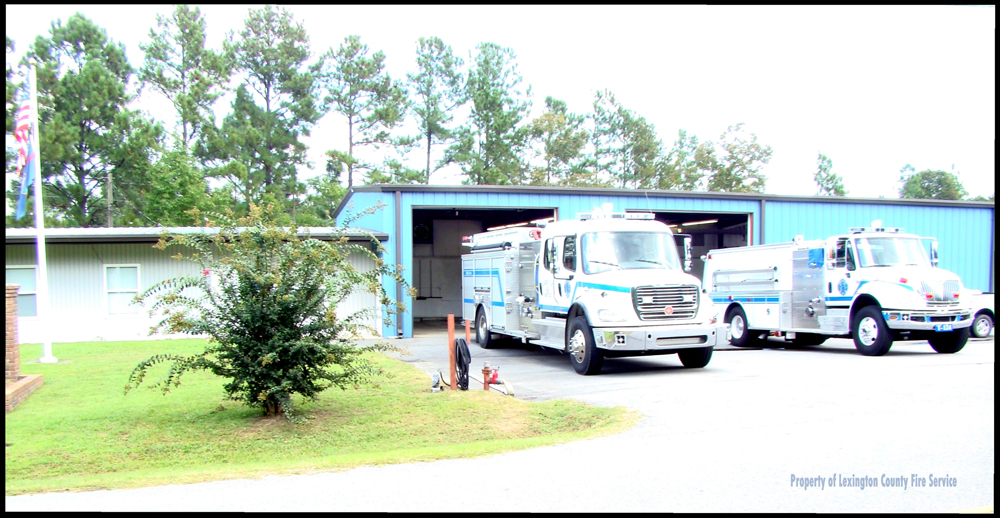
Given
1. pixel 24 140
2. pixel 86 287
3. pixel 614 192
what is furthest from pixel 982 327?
pixel 86 287

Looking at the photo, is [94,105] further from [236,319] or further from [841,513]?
[841,513]

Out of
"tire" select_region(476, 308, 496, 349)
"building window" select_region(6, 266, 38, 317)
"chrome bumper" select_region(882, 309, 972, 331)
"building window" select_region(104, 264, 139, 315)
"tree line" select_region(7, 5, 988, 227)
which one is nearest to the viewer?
"chrome bumper" select_region(882, 309, 972, 331)

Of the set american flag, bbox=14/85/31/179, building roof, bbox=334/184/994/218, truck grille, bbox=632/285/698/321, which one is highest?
american flag, bbox=14/85/31/179

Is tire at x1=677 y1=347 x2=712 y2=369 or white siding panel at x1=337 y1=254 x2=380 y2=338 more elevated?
white siding panel at x1=337 y1=254 x2=380 y2=338

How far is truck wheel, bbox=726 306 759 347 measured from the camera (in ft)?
62.9

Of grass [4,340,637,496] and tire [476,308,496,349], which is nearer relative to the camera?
grass [4,340,637,496]

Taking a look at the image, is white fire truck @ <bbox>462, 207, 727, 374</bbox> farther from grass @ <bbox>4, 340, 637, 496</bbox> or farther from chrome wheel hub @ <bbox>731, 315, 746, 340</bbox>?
chrome wheel hub @ <bbox>731, 315, 746, 340</bbox>

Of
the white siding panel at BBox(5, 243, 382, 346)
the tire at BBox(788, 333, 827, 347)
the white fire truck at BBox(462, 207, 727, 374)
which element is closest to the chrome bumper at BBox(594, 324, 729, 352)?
the white fire truck at BBox(462, 207, 727, 374)

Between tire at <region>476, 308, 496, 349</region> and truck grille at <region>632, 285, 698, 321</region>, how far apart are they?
610 centimetres

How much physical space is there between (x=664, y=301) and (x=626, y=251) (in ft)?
4.42

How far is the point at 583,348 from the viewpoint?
13109 mm

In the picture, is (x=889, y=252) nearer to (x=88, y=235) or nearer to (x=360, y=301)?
(x=360, y=301)

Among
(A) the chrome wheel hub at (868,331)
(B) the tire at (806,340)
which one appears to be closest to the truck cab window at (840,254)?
(A) the chrome wheel hub at (868,331)

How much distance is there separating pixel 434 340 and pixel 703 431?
48.0 ft
